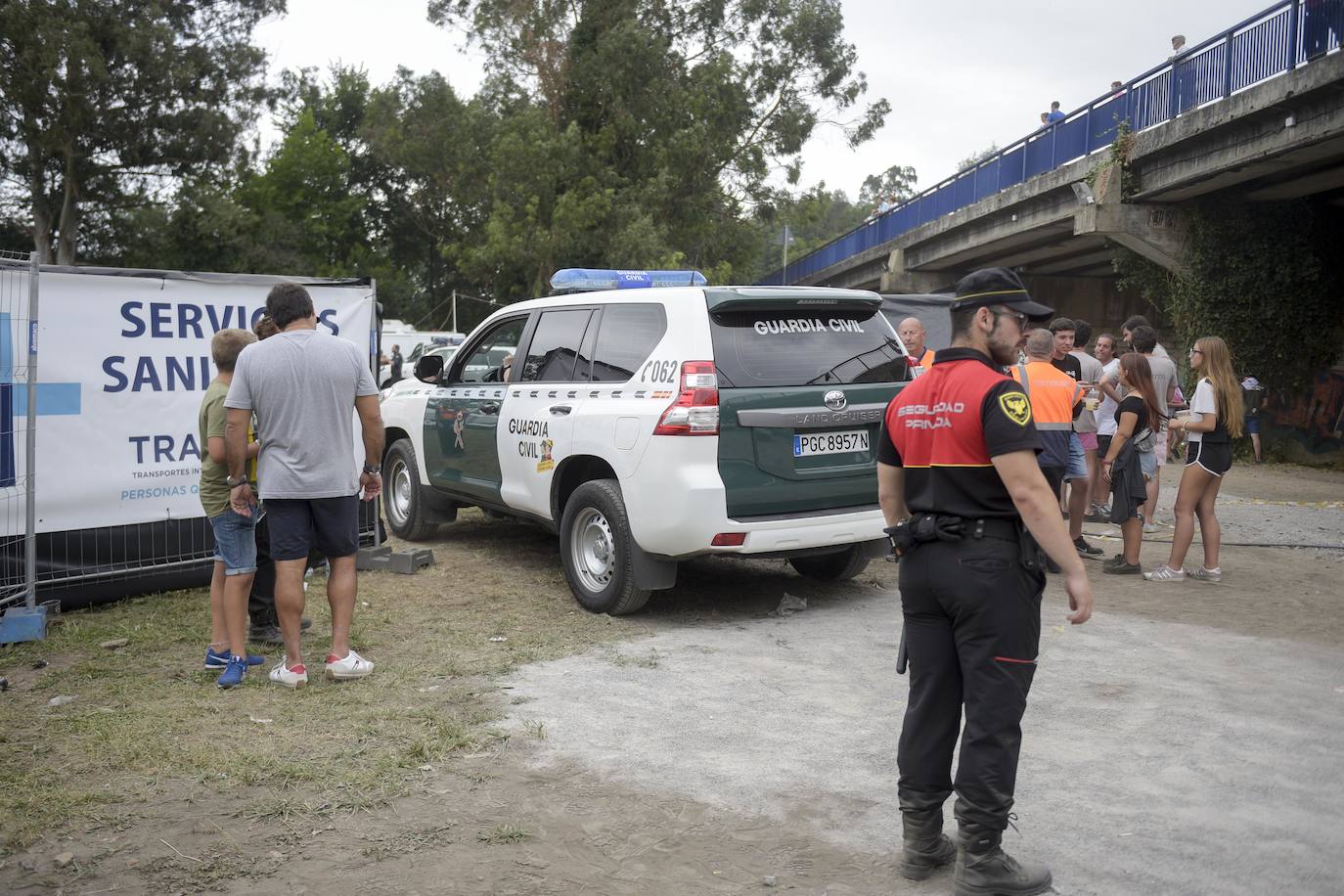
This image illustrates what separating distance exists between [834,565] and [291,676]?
3864 millimetres

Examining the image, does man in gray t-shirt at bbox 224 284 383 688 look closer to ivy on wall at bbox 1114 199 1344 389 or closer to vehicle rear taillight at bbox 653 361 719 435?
vehicle rear taillight at bbox 653 361 719 435

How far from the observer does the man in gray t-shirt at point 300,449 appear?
5188 mm

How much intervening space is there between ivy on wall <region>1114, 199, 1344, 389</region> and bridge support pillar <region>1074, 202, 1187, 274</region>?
22 cm

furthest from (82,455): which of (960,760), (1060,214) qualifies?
(1060,214)

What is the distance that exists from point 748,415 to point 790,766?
233cm

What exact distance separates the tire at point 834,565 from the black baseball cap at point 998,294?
4.21 meters

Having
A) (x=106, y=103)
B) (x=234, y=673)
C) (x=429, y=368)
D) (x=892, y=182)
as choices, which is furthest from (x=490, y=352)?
(x=892, y=182)

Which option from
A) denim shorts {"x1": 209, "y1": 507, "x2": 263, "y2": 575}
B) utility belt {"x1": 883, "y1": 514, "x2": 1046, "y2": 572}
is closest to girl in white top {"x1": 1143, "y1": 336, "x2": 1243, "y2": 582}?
utility belt {"x1": 883, "y1": 514, "x2": 1046, "y2": 572}

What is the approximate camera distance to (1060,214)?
2130cm

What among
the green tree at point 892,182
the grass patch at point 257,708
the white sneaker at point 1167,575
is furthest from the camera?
the green tree at point 892,182

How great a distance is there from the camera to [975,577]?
329 centimetres

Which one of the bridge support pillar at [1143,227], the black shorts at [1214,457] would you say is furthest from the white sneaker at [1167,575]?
the bridge support pillar at [1143,227]

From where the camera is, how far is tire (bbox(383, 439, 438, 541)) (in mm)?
9156

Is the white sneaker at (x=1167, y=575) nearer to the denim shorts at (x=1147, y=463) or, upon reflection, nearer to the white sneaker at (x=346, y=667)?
the denim shorts at (x=1147, y=463)
